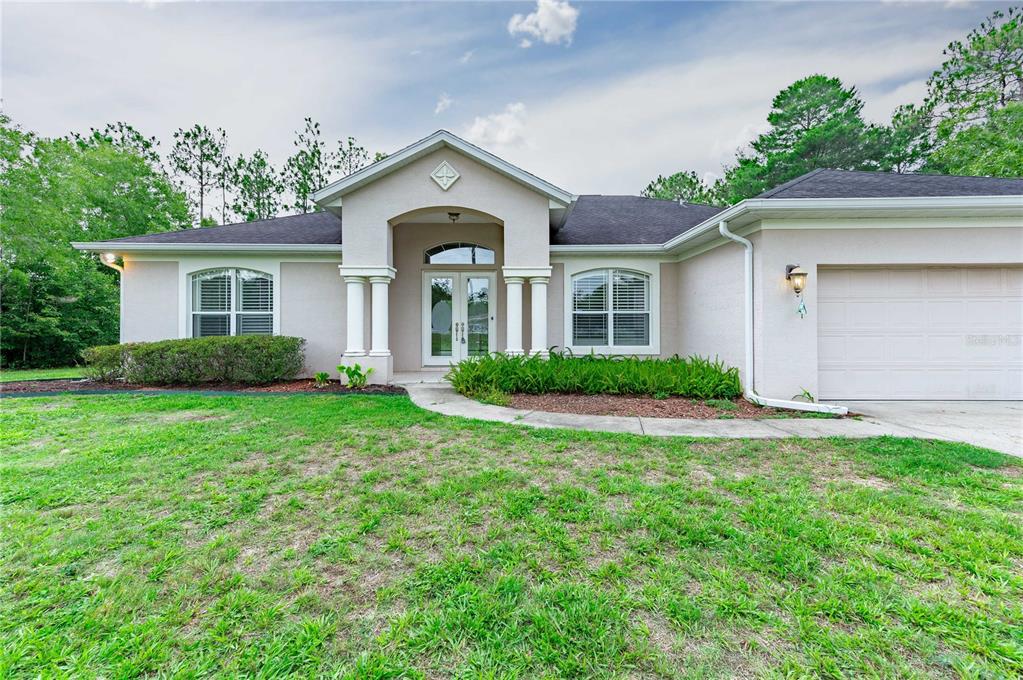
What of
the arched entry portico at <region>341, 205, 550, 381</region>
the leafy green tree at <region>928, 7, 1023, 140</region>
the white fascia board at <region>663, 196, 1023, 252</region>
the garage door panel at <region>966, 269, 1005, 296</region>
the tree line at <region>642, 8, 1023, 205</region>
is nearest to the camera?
the white fascia board at <region>663, 196, 1023, 252</region>

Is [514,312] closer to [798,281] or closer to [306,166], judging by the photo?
[798,281]

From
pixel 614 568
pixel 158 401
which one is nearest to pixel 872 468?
pixel 614 568

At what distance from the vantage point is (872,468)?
12.1 ft

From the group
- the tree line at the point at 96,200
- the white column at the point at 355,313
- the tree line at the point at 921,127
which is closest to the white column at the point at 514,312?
the white column at the point at 355,313

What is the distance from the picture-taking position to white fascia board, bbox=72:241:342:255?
8617 mm

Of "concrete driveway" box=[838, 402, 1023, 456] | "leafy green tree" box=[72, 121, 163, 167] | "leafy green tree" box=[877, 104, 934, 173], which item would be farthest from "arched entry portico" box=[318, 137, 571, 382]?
"leafy green tree" box=[72, 121, 163, 167]

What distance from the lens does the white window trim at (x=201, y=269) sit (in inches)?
358

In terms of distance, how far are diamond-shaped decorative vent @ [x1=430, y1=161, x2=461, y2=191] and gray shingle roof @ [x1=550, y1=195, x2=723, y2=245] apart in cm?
265

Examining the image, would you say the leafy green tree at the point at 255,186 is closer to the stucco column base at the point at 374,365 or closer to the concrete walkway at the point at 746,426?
the stucco column base at the point at 374,365

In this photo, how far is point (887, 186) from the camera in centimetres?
666

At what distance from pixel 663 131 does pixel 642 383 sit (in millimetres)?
10203

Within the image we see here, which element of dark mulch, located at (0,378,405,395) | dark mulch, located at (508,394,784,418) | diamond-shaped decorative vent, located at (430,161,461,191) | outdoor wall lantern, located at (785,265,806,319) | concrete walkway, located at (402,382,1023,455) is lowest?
concrete walkway, located at (402,382,1023,455)

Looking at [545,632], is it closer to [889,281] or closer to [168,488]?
[168,488]

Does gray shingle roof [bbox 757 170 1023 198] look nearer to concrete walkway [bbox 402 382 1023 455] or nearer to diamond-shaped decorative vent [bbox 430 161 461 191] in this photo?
concrete walkway [bbox 402 382 1023 455]
